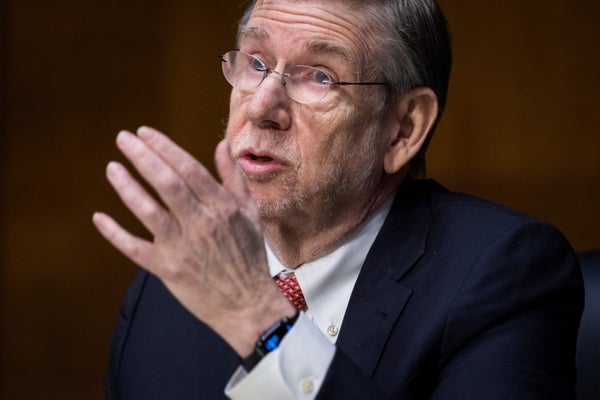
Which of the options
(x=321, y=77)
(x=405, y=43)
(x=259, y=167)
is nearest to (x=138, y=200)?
(x=259, y=167)

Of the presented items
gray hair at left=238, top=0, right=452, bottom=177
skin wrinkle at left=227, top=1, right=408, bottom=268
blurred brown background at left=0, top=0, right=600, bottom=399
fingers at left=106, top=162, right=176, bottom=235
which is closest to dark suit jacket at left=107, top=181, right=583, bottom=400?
skin wrinkle at left=227, top=1, right=408, bottom=268

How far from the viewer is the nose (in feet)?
6.40

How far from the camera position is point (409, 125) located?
2141 millimetres

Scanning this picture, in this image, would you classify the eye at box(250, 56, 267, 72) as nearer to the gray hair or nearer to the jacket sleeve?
the gray hair

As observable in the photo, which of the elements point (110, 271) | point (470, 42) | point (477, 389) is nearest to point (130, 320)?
point (477, 389)

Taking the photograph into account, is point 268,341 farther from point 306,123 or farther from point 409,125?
point 409,125

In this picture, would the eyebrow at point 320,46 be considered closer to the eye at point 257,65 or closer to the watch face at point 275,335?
the eye at point 257,65

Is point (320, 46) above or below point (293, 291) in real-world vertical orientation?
above

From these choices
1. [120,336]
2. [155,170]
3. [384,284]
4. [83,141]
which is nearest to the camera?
[155,170]

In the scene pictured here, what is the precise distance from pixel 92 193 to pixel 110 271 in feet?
0.95

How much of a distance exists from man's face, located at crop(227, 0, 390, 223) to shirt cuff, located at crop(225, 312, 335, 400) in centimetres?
48

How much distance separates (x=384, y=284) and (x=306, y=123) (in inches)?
13.8

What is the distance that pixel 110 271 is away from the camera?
3.63 m

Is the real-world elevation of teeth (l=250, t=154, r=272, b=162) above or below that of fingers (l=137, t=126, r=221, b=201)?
below
